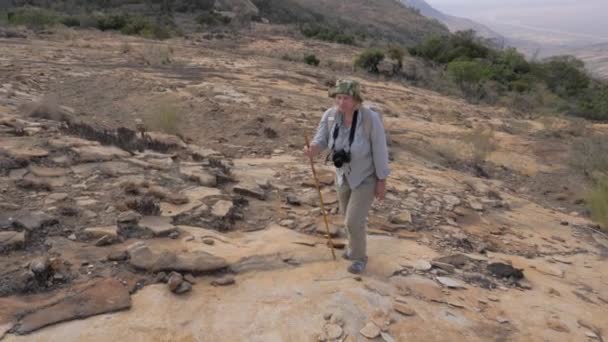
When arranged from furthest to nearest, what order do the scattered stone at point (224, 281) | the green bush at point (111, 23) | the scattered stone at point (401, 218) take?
the green bush at point (111, 23)
the scattered stone at point (401, 218)
the scattered stone at point (224, 281)

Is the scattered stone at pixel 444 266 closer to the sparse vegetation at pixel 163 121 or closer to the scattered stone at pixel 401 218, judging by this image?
the scattered stone at pixel 401 218

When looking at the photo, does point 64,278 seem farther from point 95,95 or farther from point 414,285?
point 95,95

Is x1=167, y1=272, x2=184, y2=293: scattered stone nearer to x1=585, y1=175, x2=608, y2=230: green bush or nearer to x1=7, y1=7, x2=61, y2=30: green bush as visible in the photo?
x1=585, y1=175, x2=608, y2=230: green bush

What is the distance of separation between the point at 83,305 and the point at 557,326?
10.5ft

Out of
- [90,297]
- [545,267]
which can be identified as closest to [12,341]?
[90,297]

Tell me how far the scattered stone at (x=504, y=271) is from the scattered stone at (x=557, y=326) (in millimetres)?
Answer: 657

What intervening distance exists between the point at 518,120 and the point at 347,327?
521 inches

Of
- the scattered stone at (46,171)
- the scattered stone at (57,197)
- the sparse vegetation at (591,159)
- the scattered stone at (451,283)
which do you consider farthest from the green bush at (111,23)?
the scattered stone at (451,283)

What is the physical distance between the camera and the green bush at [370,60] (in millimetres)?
19625

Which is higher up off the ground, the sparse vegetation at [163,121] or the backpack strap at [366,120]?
the backpack strap at [366,120]

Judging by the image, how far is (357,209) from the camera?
3844 millimetres

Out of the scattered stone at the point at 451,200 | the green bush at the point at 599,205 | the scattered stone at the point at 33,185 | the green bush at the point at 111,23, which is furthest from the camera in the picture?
the green bush at the point at 111,23

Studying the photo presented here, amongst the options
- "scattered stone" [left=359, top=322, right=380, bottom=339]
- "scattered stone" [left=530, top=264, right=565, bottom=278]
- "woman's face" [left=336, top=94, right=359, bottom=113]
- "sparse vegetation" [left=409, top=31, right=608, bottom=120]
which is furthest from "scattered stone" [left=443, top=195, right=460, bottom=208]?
"sparse vegetation" [left=409, top=31, right=608, bottom=120]

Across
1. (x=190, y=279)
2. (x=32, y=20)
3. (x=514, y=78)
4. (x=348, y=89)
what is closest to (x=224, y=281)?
(x=190, y=279)
